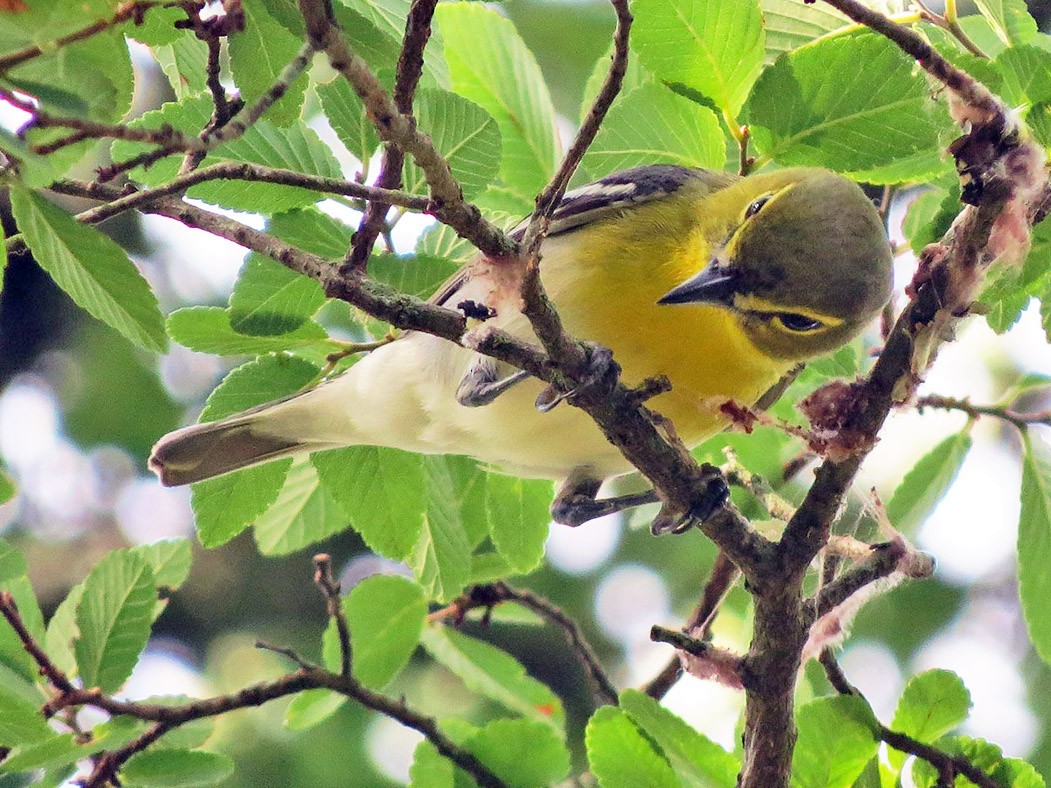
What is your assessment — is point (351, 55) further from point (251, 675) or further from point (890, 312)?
point (251, 675)

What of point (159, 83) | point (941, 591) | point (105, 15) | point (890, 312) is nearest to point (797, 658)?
point (890, 312)

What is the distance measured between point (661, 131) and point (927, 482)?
4.94 ft

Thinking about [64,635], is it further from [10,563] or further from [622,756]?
[622,756]

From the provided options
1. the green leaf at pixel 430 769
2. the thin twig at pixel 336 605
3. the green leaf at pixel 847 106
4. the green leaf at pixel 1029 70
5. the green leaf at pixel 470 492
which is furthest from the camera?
the green leaf at pixel 470 492

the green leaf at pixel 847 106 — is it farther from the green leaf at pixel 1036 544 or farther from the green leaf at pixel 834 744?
the green leaf at pixel 834 744

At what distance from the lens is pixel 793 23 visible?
11.2ft

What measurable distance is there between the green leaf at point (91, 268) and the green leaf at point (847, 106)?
166 centimetres

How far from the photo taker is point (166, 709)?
3.35 meters

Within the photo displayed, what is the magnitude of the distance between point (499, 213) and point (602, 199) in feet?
1.33

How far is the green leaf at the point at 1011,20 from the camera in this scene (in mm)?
3025

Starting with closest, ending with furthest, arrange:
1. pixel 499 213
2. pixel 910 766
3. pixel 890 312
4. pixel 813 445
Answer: pixel 813 445 < pixel 910 766 < pixel 890 312 < pixel 499 213

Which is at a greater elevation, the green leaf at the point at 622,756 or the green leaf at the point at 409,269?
the green leaf at the point at 409,269

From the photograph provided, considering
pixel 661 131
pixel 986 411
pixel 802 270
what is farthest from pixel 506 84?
pixel 986 411

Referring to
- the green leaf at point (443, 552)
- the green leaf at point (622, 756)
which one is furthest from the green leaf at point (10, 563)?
the green leaf at point (622, 756)
